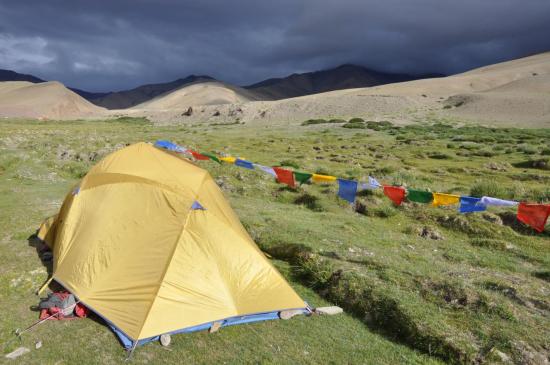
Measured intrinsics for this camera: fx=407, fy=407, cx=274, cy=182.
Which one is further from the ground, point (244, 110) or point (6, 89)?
point (6, 89)

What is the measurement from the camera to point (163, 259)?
7160 mm

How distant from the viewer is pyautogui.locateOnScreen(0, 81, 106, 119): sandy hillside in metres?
149

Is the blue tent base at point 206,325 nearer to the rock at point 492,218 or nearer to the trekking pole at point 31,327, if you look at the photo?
the trekking pole at point 31,327

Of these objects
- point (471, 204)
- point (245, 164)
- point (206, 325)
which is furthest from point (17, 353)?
point (471, 204)

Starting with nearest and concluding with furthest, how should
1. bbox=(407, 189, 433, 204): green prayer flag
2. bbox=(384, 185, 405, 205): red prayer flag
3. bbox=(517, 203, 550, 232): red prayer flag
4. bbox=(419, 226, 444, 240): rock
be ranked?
bbox=(517, 203, 550, 232): red prayer flag
bbox=(407, 189, 433, 204): green prayer flag
bbox=(384, 185, 405, 205): red prayer flag
bbox=(419, 226, 444, 240): rock

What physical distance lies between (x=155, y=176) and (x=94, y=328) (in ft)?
10.1

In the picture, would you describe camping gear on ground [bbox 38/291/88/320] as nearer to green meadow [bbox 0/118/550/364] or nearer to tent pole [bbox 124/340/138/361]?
green meadow [bbox 0/118/550/364]

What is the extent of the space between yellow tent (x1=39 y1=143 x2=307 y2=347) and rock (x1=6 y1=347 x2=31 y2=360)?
1142 millimetres

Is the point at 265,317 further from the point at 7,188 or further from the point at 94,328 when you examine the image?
the point at 7,188

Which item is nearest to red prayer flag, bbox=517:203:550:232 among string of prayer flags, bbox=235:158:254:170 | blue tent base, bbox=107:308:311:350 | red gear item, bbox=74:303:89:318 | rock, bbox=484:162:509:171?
blue tent base, bbox=107:308:311:350

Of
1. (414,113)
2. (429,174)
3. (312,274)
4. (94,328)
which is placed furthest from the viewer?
(414,113)

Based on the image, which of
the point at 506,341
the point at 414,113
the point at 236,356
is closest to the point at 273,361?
the point at 236,356

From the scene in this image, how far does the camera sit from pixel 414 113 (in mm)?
79312

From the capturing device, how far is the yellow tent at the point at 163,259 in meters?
6.82
